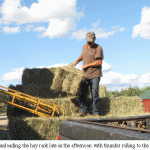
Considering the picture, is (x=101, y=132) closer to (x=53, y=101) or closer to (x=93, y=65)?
(x=93, y=65)

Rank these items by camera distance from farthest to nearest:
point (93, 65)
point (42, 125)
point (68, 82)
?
point (68, 82), point (93, 65), point (42, 125)

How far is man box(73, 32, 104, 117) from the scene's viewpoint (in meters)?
4.70

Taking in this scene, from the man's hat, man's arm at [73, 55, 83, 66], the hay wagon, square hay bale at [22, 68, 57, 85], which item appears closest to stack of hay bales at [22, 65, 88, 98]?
square hay bale at [22, 68, 57, 85]

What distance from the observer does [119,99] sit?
5840mm

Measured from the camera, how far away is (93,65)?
15.4 feet

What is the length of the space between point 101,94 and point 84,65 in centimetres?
397

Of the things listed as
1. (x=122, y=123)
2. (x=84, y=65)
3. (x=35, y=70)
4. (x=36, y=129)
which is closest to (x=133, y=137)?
(x=122, y=123)

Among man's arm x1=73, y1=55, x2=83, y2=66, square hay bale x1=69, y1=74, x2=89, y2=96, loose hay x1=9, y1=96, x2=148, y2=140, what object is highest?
man's arm x1=73, y1=55, x2=83, y2=66

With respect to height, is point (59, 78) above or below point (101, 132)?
above

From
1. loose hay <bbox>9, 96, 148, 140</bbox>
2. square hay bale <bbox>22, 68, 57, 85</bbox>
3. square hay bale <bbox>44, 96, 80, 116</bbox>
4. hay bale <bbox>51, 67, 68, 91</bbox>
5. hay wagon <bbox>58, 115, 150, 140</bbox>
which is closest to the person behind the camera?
hay wagon <bbox>58, 115, 150, 140</bbox>

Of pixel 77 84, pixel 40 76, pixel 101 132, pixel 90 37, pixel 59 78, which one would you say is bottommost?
pixel 101 132

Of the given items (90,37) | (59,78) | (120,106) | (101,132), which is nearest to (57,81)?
(59,78)

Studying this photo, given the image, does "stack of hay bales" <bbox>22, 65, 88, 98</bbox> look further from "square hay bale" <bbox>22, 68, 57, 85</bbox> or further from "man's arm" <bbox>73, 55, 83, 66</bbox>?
"man's arm" <bbox>73, 55, 83, 66</bbox>

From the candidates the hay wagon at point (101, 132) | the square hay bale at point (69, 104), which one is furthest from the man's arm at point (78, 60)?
the hay wagon at point (101, 132)
